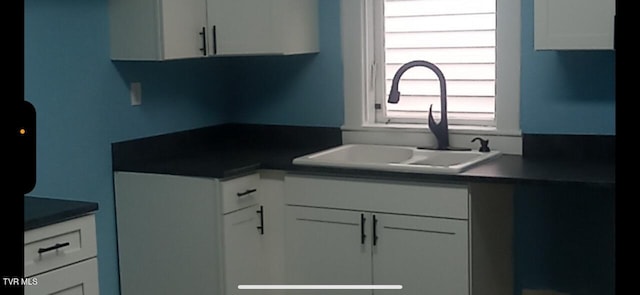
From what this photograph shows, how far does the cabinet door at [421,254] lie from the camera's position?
9.48 ft

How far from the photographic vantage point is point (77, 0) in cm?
316

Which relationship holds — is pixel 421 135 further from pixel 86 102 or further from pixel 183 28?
pixel 86 102

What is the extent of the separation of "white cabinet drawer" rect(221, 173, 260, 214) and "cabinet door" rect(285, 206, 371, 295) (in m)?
0.16

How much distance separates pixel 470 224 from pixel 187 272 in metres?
1.22

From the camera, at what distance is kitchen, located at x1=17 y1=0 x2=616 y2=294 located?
3.05 m

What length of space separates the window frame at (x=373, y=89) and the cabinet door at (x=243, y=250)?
686mm

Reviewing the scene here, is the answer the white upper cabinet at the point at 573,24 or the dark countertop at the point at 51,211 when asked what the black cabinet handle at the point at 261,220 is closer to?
the dark countertop at the point at 51,211

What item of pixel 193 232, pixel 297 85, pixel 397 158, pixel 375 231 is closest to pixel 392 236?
pixel 375 231

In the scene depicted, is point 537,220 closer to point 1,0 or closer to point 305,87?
point 305,87

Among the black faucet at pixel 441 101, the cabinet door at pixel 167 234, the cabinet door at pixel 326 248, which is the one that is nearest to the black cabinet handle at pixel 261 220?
the cabinet door at pixel 326 248

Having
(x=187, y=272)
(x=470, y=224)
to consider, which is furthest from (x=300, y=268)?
(x=470, y=224)

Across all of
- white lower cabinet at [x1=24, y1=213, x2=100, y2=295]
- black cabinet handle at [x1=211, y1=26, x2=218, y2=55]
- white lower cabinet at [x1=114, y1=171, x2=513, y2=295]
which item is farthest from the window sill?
white lower cabinet at [x1=24, y1=213, x2=100, y2=295]

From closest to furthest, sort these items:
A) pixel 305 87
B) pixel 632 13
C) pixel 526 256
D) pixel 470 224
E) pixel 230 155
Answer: pixel 632 13, pixel 470 224, pixel 526 256, pixel 230 155, pixel 305 87

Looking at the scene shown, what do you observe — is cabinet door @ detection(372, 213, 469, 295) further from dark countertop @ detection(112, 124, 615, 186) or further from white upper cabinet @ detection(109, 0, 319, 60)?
white upper cabinet @ detection(109, 0, 319, 60)
